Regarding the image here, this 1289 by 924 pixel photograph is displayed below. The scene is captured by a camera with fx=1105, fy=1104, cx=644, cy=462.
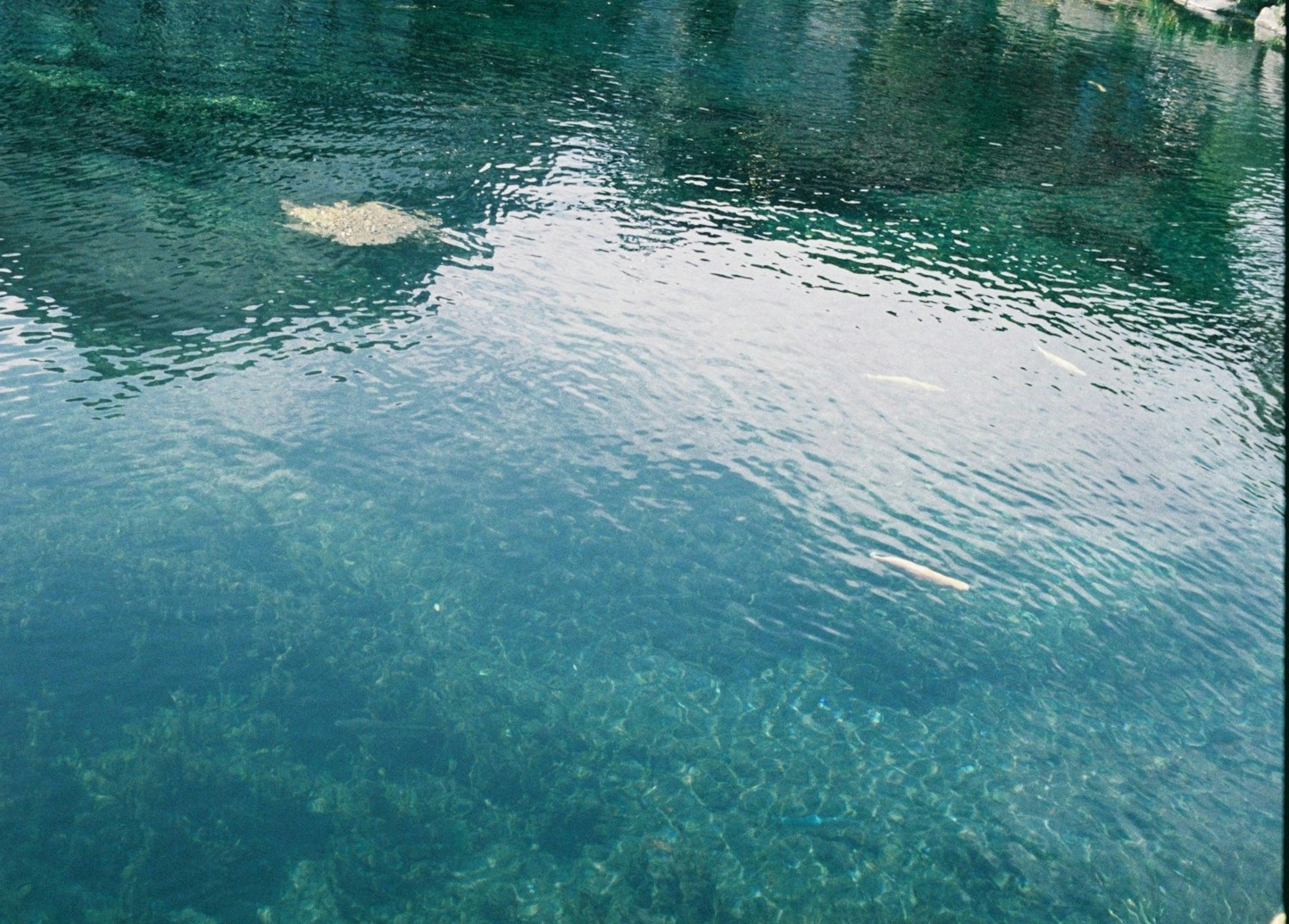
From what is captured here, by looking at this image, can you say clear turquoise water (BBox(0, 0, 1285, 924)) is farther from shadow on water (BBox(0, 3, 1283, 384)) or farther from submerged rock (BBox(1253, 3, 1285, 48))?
submerged rock (BBox(1253, 3, 1285, 48))

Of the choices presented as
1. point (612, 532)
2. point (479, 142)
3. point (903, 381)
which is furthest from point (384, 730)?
point (479, 142)

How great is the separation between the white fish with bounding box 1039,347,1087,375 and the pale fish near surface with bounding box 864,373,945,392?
3.79 m

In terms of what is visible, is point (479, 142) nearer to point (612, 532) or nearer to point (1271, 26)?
point (612, 532)

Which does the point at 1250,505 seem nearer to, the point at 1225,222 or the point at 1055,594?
the point at 1055,594

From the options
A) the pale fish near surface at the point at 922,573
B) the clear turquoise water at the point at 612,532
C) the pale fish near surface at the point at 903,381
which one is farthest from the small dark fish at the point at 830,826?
the pale fish near surface at the point at 903,381

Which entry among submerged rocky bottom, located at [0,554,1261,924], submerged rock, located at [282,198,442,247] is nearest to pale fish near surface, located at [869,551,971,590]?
submerged rocky bottom, located at [0,554,1261,924]

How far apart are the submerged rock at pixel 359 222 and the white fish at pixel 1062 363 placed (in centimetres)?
1686

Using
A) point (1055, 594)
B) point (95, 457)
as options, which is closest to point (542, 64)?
point (95, 457)

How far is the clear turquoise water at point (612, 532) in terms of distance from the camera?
15.0 metres

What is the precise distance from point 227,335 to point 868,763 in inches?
658

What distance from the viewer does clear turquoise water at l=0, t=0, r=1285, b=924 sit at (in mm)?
14961

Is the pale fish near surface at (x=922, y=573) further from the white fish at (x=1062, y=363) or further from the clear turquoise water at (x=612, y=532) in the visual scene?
the white fish at (x=1062, y=363)

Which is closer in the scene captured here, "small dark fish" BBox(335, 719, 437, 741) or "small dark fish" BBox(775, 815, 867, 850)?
"small dark fish" BBox(775, 815, 867, 850)

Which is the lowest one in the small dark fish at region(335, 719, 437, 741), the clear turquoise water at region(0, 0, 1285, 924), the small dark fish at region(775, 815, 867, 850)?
the small dark fish at region(775, 815, 867, 850)
